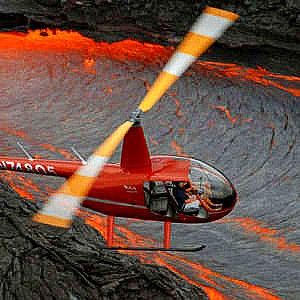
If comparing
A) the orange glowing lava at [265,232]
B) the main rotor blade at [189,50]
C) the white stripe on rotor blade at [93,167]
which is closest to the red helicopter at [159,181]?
the main rotor blade at [189,50]

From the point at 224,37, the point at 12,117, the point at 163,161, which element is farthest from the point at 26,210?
the point at 224,37

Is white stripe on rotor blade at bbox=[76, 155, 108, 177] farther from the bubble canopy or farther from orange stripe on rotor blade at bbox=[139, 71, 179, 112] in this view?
the bubble canopy

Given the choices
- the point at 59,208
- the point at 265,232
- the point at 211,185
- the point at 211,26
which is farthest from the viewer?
the point at 265,232

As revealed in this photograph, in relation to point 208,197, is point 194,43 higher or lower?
higher

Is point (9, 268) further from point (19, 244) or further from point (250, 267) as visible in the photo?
point (250, 267)

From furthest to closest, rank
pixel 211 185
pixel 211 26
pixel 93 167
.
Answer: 1. pixel 211 185
2. pixel 211 26
3. pixel 93 167

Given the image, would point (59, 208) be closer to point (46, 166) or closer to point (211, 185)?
point (46, 166)

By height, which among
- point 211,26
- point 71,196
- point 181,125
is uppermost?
point 181,125

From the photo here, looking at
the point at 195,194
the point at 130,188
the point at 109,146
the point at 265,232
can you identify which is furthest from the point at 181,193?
the point at 265,232
